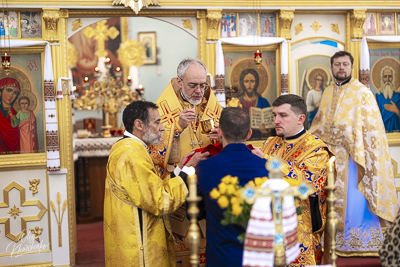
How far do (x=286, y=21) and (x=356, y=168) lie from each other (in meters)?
1.91

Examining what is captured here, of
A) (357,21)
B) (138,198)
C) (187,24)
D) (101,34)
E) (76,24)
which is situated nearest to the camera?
(138,198)

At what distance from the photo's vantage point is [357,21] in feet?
24.4

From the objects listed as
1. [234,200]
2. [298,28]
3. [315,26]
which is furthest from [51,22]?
[234,200]

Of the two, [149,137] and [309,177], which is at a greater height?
[149,137]

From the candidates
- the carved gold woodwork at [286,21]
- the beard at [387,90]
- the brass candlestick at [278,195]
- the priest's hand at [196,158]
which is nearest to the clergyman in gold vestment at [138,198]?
the priest's hand at [196,158]

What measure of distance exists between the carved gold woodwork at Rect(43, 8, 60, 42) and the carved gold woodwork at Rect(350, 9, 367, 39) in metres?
3.46

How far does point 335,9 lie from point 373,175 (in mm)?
2053

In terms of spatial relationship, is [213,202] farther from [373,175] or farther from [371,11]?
[371,11]

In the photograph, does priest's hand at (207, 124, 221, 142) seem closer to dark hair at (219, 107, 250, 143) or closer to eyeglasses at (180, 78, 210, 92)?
eyeglasses at (180, 78, 210, 92)

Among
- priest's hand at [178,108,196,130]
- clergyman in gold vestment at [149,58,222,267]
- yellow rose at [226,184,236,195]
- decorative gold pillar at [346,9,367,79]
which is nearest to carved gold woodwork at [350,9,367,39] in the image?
decorative gold pillar at [346,9,367,79]

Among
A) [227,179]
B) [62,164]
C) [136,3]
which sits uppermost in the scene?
[136,3]

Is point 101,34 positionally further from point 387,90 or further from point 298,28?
point 387,90

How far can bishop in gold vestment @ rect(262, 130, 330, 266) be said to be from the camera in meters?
4.30

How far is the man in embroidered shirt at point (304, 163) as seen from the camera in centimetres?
432
